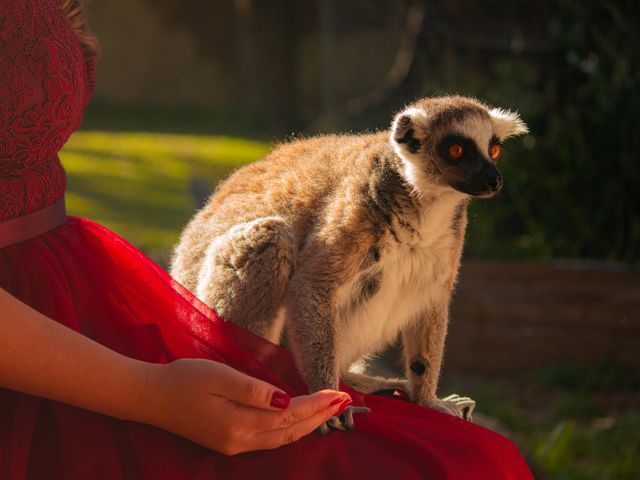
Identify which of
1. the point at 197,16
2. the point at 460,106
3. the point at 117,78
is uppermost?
the point at 460,106

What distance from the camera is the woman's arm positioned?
46.0 inches

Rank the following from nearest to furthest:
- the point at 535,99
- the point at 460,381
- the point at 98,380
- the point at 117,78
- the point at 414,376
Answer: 1. the point at 98,380
2. the point at 414,376
3. the point at 460,381
4. the point at 535,99
5. the point at 117,78

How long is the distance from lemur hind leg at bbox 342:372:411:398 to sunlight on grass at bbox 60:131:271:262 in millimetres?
3749

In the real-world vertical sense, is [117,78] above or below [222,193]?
below

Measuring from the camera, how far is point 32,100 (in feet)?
4.51

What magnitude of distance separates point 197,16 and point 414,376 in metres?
11.3

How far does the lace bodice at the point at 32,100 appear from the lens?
4.44 ft

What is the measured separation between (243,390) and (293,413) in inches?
3.4

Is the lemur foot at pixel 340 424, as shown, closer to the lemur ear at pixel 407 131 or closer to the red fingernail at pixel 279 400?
the red fingernail at pixel 279 400

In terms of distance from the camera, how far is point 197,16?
12.4 metres

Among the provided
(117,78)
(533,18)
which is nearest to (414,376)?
(533,18)

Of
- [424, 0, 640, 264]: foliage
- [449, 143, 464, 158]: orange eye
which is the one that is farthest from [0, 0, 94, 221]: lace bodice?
[424, 0, 640, 264]: foliage

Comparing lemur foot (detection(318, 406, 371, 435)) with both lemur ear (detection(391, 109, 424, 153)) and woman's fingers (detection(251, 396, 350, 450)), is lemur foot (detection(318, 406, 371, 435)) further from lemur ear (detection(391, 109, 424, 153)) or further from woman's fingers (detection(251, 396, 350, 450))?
lemur ear (detection(391, 109, 424, 153))

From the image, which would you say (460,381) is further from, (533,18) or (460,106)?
(460,106)
